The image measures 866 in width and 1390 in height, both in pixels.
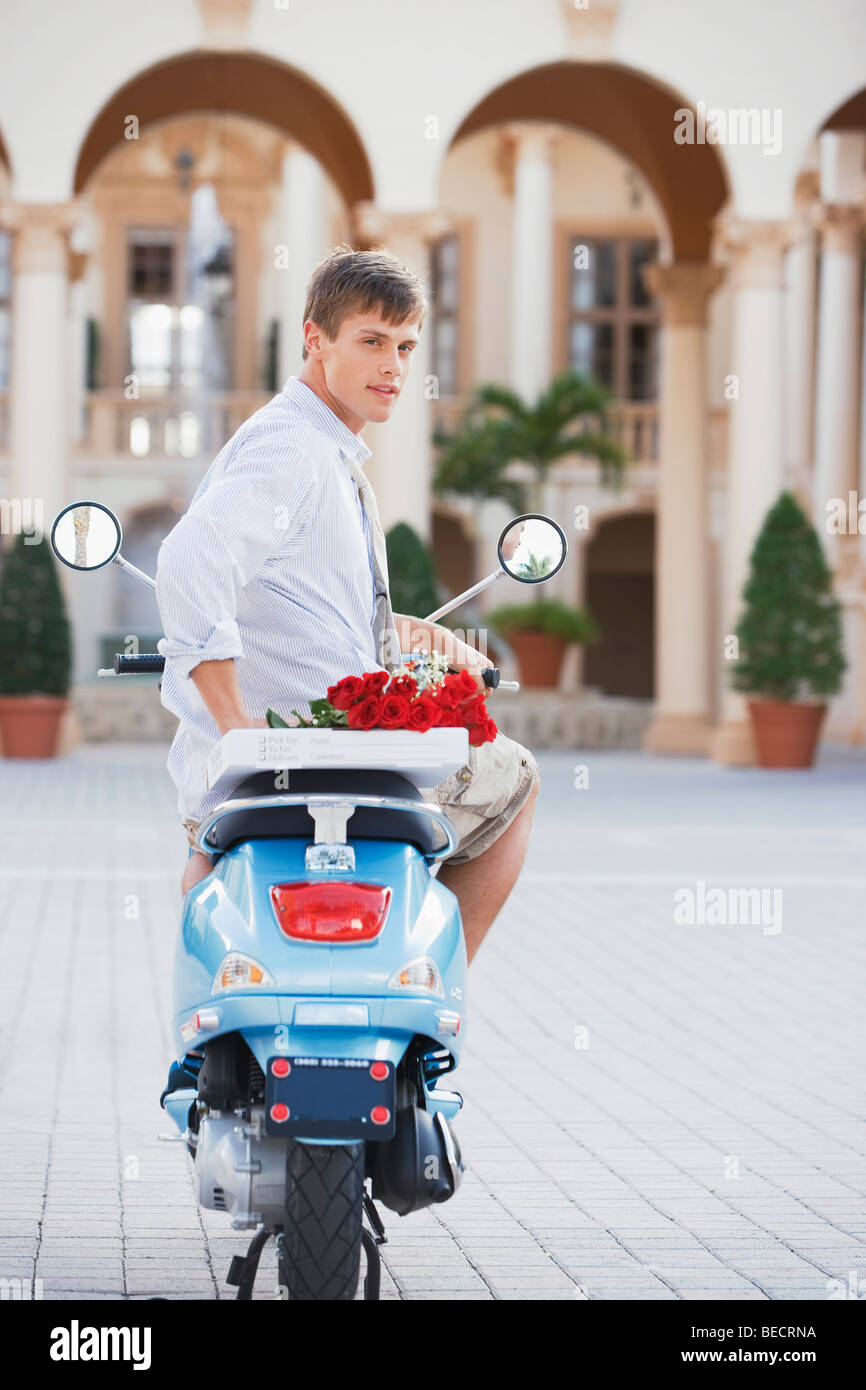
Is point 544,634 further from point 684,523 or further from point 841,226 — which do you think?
point 841,226

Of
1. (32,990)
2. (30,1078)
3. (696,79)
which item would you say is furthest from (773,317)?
(30,1078)

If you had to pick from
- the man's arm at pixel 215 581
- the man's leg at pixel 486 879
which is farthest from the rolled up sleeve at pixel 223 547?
the man's leg at pixel 486 879

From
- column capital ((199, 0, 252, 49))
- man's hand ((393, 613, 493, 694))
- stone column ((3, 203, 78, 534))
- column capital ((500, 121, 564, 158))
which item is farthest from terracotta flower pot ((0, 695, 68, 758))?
column capital ((500, 121, 564, 158))

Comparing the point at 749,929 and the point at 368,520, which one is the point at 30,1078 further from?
the point at 749,929

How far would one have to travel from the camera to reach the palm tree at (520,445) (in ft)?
71.8

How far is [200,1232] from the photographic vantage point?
12.7ft

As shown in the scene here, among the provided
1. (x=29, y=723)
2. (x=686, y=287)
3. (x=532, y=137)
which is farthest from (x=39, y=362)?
(x=532, y=137)

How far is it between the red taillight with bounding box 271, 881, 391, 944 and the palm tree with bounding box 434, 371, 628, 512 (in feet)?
62.1

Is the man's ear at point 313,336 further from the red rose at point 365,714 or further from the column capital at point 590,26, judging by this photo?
the column capital at point 590,26

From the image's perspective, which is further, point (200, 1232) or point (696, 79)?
point (696, 79)

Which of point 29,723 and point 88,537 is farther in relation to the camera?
point 29,723

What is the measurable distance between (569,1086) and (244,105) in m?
15.8

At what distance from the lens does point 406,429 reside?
697 inches
